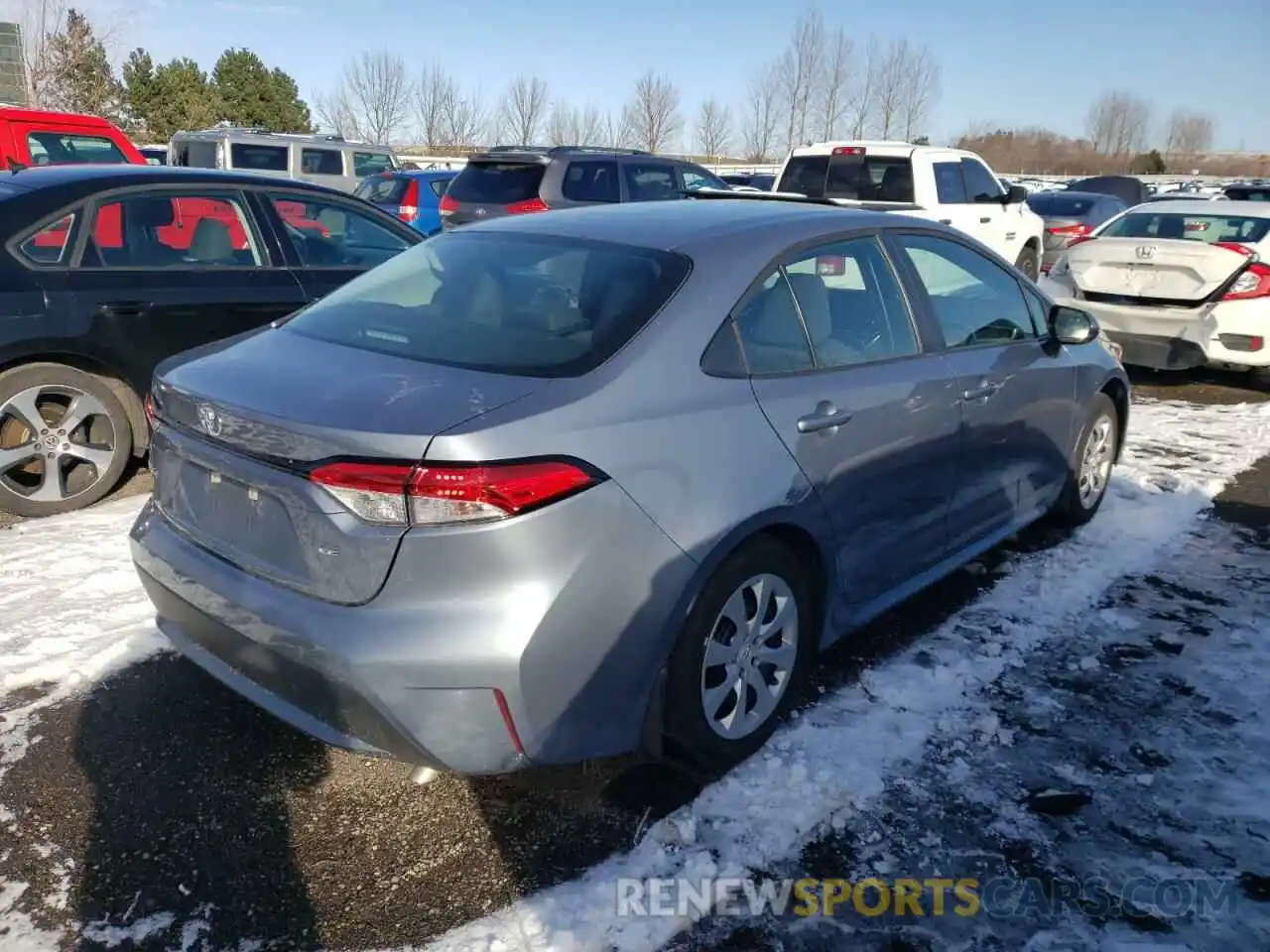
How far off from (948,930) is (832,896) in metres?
0.28

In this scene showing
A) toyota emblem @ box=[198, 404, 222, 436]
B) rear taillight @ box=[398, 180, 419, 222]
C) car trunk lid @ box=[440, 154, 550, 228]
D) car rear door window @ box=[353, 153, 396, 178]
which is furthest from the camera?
car rear door window @ box=[353, 153, 396, 178]

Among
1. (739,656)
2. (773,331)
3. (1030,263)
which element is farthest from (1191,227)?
(739,656)

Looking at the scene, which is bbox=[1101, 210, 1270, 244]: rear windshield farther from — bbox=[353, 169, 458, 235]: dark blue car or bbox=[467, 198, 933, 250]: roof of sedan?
bbox=[353, 169, 458, 235]: dark blue car

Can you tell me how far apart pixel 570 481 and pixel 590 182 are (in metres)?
9.50

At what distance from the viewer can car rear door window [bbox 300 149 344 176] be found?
56.3 ft

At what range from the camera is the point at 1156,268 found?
27.1ft

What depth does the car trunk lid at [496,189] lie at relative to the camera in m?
11.3

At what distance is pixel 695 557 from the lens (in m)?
2.68

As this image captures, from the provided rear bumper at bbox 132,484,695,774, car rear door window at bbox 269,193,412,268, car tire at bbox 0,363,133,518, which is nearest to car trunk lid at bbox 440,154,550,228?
car rear door window at bbox 269,193,412,268

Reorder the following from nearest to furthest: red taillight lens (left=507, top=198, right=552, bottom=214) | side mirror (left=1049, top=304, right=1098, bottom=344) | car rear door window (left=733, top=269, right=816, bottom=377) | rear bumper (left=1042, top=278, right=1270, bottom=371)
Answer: car rear door window (left=733, top=269, right=816, bottom=377), side mirror (left=1049, top=304, right=1098, bottom=344), rear bumper (left=1042, top=278, right=1270, bottom=371), red taillight lens (left=507, top=198, right=552, bottom=214)

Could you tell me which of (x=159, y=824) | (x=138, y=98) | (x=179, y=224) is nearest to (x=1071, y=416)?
(x=159, y=824)

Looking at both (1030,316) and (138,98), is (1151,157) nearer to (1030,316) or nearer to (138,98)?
(138,98)

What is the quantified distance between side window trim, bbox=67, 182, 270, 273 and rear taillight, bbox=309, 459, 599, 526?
3497 mm

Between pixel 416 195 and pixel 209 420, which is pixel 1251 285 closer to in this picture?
pixel 209 420
